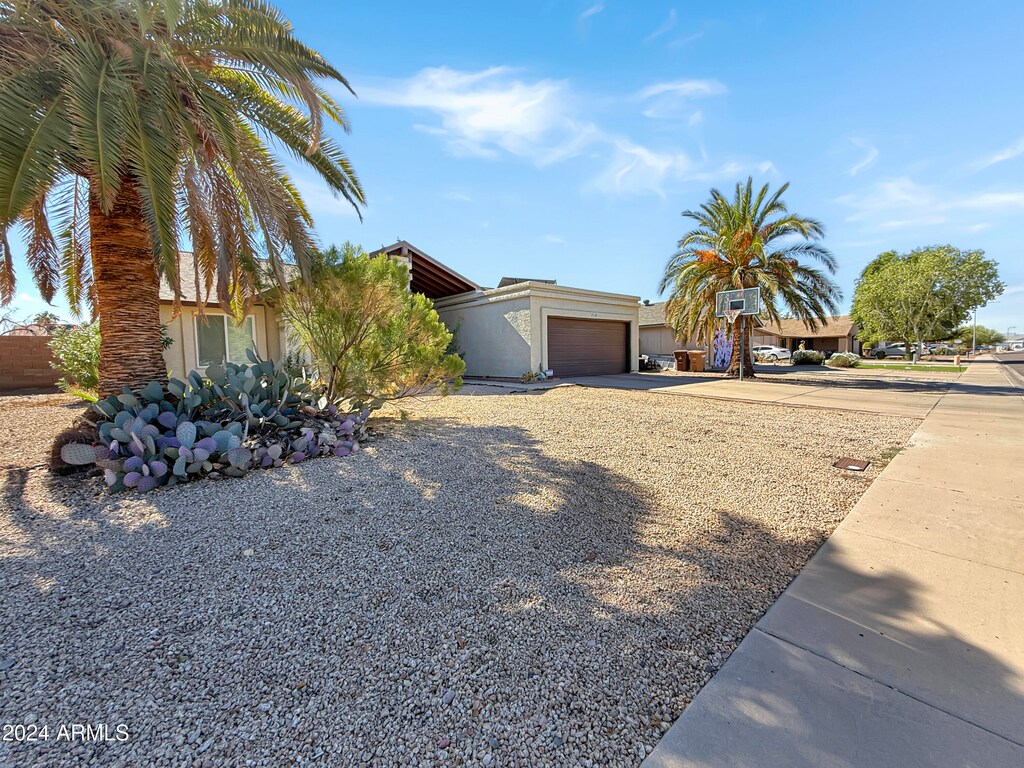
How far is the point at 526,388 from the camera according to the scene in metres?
13.4

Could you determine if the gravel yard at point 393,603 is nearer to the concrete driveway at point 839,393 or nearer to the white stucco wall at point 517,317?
the concrete driveway at point 839,393

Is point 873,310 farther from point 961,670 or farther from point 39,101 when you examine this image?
point 39,101

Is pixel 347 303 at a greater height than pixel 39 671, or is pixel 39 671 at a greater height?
pixel 347 303

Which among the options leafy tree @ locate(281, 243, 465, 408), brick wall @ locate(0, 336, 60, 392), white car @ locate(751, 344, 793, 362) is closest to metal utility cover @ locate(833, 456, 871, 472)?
leafy tree @ locate(281, 243, 465, 408)

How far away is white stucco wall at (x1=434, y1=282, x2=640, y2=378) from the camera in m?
15.8

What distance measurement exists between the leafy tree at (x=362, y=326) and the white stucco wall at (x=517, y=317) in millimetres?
8384

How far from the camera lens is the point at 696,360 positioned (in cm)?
2186

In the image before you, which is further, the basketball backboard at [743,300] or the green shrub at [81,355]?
the basketball backboard at [743,300]

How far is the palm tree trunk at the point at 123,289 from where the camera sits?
5.48m

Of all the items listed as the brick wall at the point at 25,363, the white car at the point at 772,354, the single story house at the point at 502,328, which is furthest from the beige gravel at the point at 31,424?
→ the white car at the point at 772,354

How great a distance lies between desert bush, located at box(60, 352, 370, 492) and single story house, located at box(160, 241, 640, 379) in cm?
803

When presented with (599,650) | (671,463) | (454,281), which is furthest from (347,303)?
(454,281)

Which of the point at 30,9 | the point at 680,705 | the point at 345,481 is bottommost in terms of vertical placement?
the point at 680,705

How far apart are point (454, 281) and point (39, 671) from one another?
679 inches
